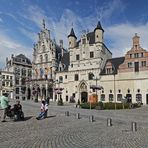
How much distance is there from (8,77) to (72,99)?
3633 centimetres

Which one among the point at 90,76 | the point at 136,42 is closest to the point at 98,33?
the point at 136,42

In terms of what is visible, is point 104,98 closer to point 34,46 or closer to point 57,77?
point 57,77

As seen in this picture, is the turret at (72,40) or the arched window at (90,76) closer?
the arched window at (90,76)

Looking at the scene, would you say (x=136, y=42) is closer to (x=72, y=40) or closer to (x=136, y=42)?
(x=136, y=42)

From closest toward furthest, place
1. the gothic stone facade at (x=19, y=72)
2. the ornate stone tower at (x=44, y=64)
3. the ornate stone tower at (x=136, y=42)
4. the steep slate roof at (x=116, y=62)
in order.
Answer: the ornate stone tower at (x=136, y=42), the steep slate roof at (x=116, y=62), the ornate stone tower at (x=44, y=64), the gothic stone facade at (x=19, y=72)

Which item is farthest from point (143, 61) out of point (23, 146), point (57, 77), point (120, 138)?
point (23, 146)

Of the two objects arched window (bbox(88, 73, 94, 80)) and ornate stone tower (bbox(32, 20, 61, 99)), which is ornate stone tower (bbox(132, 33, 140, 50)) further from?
ornate stone tower (bbox(32, 20, 61, 99))

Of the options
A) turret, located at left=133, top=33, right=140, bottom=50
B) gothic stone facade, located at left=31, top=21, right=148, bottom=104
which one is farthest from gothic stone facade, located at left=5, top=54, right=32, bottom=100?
turret, located at left=133, top=33, right=140, bottom=50

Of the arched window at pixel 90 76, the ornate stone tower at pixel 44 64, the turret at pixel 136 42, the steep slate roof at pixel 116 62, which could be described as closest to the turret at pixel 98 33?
the steep slate roof at pixel 116 62

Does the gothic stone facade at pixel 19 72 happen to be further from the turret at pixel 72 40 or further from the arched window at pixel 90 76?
the arched window at pixel 90 76

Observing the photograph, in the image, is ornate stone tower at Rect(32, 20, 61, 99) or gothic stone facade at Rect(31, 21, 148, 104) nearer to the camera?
gothic stone facade at Rect(31, 21, 148, 104)

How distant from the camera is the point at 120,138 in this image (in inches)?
453

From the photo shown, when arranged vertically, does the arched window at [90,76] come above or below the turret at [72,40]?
below

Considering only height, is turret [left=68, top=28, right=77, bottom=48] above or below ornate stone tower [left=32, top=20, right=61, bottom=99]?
above
